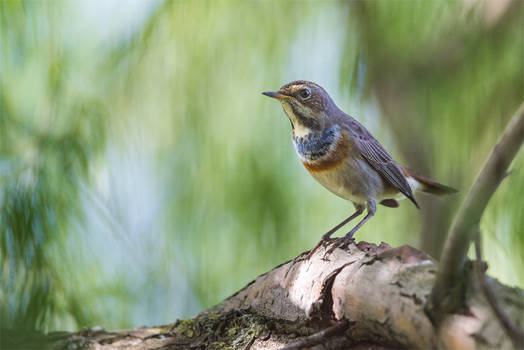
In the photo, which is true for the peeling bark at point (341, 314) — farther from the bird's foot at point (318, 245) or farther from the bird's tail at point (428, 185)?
the bird's tail at point (428, 185)

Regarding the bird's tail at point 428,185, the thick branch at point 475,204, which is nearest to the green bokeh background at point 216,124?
the bird's tail at point 428,185

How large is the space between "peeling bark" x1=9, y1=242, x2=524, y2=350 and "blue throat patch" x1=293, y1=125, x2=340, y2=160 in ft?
3.07

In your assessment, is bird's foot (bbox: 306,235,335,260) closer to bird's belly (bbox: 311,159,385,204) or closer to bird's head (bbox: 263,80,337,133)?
bird's belly (bbox: 311,159,385,204)

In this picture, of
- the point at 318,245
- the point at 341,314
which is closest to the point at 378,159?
the point at 318,245

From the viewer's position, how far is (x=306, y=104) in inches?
116

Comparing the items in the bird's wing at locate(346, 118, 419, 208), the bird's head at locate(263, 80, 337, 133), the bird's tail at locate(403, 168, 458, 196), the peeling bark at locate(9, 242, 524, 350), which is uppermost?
the bird's head at locate(263, 80, 337, 133)

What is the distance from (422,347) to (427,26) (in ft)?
7.44

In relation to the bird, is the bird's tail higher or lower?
lower

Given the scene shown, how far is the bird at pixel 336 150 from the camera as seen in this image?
288 cm

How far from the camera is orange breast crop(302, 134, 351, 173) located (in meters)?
2.86

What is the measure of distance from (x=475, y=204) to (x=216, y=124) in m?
2.25

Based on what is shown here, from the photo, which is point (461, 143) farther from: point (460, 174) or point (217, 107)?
point (217, 107)

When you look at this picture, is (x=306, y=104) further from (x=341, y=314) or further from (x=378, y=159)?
(x=341, y=314)

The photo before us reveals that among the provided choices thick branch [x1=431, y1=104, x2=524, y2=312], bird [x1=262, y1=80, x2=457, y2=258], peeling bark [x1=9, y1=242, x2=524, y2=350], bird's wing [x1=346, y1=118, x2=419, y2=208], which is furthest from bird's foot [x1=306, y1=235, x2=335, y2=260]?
→ thick branch [x1=431, y1=104, x2=524, y2=312]
